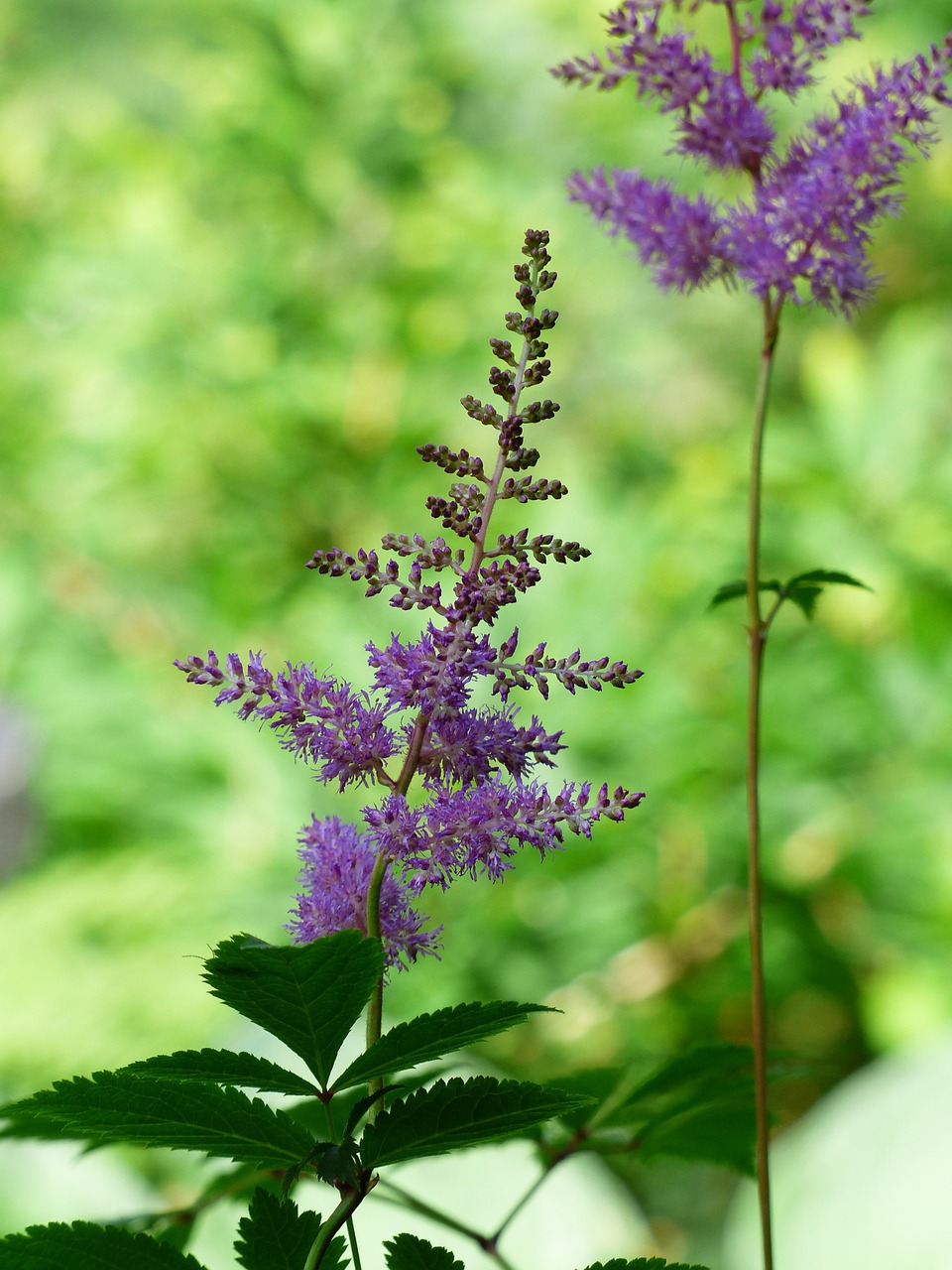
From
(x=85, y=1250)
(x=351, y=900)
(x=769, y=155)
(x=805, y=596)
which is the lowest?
(x=85, y=1250)

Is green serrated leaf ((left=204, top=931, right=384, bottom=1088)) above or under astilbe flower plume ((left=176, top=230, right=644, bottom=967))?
under

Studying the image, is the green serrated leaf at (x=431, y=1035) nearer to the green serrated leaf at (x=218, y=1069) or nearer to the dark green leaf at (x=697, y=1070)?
the green serrated leaf at (x=218, y=1069)

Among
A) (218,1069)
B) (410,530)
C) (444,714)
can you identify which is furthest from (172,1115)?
(410,530)

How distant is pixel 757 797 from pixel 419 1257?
27cm

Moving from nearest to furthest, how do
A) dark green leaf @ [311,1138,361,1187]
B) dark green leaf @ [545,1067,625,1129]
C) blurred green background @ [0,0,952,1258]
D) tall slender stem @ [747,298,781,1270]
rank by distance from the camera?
dark green leaf @ [311,1138,361,1187], tall slender stem @ [747,298,781,1270], dark green leaf @ [545,1067,625,1129], blurred green background @ [0,0,952,1258]

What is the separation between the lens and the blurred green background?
227 centimetres

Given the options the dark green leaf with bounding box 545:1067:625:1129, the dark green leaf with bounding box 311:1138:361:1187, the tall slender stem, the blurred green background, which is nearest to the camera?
the dark green leaf with bounding box 311:1138:361:1187

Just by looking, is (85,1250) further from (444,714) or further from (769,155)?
(769,155)

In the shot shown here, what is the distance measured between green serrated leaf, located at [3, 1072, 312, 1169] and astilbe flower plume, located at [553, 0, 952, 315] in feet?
1.37

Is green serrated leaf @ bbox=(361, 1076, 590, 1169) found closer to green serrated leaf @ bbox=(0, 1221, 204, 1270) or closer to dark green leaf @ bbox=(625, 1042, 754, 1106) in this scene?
green serrated leaf @ bbox=(0, 1221, 204, 1270)

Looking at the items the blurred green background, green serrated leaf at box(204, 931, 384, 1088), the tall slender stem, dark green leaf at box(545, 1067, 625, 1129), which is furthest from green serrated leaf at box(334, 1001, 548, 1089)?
the blurred green background

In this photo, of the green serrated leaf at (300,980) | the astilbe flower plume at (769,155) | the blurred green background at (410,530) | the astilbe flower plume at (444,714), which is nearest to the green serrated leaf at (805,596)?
the astilbe flower plume at (769,155)

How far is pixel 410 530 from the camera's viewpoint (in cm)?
250

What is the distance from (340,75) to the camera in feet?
9.60
